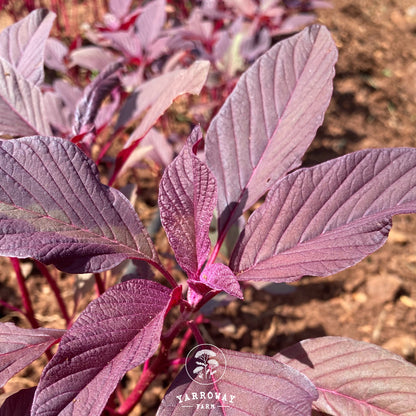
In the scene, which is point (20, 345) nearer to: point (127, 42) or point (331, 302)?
point (127, 42)

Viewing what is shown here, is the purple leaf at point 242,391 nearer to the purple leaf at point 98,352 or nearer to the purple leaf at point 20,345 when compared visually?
the purple leaf at point 98,352

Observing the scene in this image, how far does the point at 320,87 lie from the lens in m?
0.77

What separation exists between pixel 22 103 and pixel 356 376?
746mm

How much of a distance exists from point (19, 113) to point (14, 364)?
17.3 inches

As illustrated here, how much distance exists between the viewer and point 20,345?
0.71 metres

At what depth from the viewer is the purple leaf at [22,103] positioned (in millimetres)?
844

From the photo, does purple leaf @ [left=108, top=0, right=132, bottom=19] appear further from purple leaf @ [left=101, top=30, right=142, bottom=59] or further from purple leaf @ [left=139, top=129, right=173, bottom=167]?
purple leaf @ [left=139, top=129, right=173, bottom=167]

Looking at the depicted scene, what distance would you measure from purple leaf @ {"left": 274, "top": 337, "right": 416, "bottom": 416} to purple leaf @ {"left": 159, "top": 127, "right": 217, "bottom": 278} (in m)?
0.26

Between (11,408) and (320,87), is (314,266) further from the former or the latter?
(11,408)

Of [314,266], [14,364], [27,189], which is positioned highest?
[27,189]

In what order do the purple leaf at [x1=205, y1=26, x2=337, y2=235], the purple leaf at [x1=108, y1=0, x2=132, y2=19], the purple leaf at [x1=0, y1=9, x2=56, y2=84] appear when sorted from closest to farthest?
the purple leaf at [x1=205, y1=26, x2=337, y2=235] → the purple leaf at [x1=0, y1=9, x2=56, y2=84] → the purple leaf at [x1=108, y1=0, x2=132, y2=19]

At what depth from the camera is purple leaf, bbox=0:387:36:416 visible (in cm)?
73

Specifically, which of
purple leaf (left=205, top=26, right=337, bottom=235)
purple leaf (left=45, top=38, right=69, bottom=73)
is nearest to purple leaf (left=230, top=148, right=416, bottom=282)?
purple leaf (left=205, top=26, right=337, bottom=235)

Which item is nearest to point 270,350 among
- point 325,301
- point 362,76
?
point 325,301
